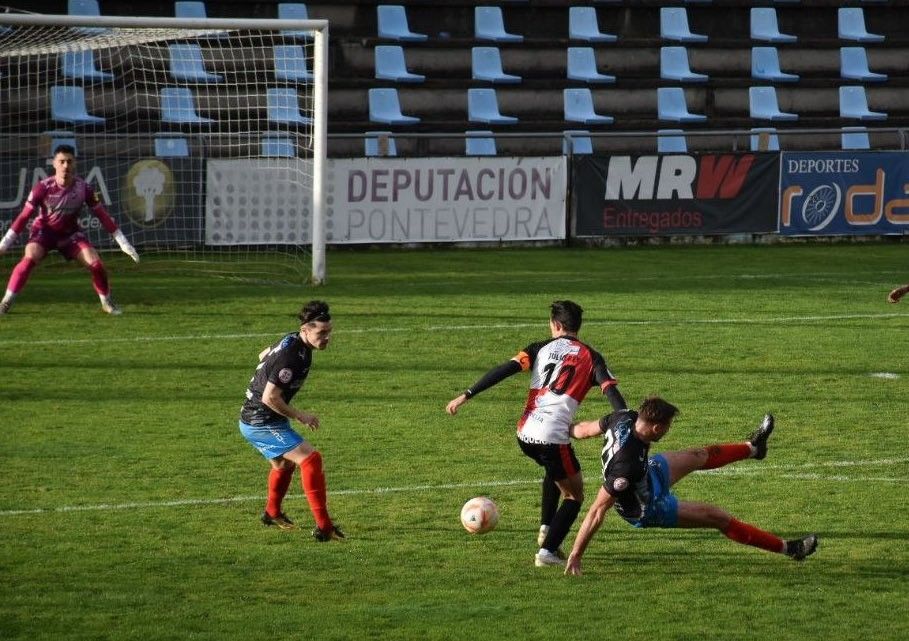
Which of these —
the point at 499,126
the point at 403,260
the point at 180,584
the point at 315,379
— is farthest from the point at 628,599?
the point at 499,126

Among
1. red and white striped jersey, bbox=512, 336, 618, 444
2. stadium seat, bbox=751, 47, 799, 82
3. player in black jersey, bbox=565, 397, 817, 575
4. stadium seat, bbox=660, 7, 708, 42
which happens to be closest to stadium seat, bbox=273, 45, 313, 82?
stadium seat, bbox=660, 7, 708, 42

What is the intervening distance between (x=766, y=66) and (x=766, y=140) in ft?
14.9

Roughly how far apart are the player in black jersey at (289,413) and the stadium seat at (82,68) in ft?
50.9

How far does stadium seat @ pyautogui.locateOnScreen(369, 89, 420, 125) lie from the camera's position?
1029 inches

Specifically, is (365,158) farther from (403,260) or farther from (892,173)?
(892,173)

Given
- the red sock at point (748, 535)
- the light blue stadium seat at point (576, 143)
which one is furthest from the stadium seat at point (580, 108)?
the red sock at point (748, 535)

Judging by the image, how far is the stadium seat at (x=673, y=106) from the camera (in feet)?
92.8

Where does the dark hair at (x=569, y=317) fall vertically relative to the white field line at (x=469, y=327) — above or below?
above

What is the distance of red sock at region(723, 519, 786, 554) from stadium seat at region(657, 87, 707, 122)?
20.3 meters

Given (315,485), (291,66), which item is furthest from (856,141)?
(315,485)

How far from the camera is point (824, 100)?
97.9 ft

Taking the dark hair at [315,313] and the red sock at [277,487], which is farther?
the red sock at [277,487]

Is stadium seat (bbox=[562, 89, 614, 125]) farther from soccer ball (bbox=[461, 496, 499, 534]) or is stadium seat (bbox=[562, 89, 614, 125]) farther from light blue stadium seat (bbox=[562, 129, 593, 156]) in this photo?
soccer ball (bbox=[461, 496, 499, 534])

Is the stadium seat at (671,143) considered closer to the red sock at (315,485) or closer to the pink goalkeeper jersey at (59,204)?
the pink goalkeeper jersey at (59,204)
